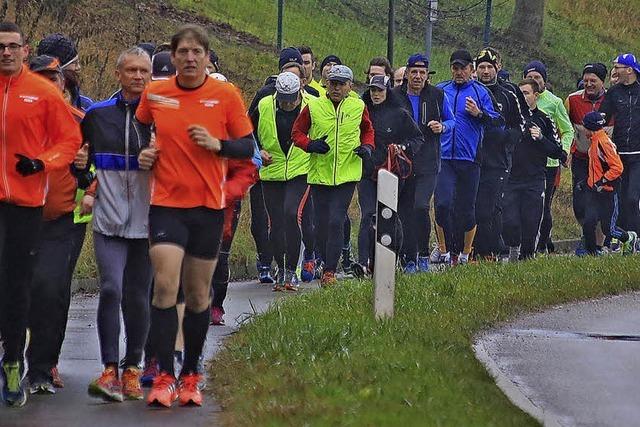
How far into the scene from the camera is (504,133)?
17828 millimetres

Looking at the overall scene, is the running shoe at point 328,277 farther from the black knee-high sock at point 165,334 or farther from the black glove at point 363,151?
the black knee-high sock at point 165,334

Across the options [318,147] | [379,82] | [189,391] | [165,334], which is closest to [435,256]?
[379,82]

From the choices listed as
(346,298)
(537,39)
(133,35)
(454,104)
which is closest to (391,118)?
(454,104)

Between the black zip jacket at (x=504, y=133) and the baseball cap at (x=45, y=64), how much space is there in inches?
326

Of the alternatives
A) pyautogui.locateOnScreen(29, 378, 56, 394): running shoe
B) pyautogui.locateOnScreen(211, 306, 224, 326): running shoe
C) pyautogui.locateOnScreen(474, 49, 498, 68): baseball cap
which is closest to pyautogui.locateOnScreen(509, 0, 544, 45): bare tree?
pyautogui.locateOnScreen(474, 49, 498, 68): baseball cap

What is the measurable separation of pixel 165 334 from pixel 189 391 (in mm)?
368

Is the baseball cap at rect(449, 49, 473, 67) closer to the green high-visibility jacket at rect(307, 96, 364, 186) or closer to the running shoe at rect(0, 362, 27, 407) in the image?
the green high-visibility jacket at rect(307, 96, 364, 186)

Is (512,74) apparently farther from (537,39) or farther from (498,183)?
(498,183)

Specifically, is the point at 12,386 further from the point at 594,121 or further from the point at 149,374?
the point at 594,121

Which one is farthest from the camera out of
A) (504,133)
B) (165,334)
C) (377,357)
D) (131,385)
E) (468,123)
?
(504,133)

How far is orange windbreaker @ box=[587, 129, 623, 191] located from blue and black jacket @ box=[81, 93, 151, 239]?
955 centimetres

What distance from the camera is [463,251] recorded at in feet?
59.6

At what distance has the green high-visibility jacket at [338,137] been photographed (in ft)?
52.2

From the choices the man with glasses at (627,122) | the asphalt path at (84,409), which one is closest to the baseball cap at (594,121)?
the man with glasses at (627,122)
